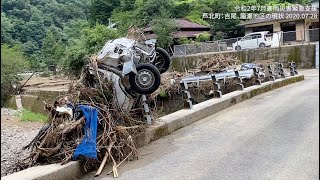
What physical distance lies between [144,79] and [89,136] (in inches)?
70.4

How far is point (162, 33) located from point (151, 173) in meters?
A: 28.0

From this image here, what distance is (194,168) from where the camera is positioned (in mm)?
5000

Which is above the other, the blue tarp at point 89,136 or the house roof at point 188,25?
the house roof at point 188,25

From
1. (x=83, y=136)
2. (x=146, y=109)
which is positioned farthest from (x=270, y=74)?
(x=83, y=136)

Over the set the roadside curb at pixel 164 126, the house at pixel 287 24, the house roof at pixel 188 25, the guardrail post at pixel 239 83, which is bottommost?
the roadside curb at pixel 164 126

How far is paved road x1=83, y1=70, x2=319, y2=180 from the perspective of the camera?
477cm

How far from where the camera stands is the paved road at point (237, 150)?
15.7 feet

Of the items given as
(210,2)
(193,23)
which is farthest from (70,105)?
(210,2)

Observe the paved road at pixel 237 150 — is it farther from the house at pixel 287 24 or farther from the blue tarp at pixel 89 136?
the house at pixel 287 24

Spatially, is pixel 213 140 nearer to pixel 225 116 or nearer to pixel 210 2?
pixel 225 116

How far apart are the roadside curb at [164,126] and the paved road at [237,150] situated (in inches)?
6.4

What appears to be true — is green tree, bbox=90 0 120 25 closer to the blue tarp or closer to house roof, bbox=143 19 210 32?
house roof, bbox=143 19 210 32

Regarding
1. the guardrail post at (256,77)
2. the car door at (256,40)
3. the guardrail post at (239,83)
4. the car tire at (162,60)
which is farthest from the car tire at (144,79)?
the car door at (256,40)

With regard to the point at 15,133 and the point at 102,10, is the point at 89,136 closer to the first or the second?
the point at 15,133
